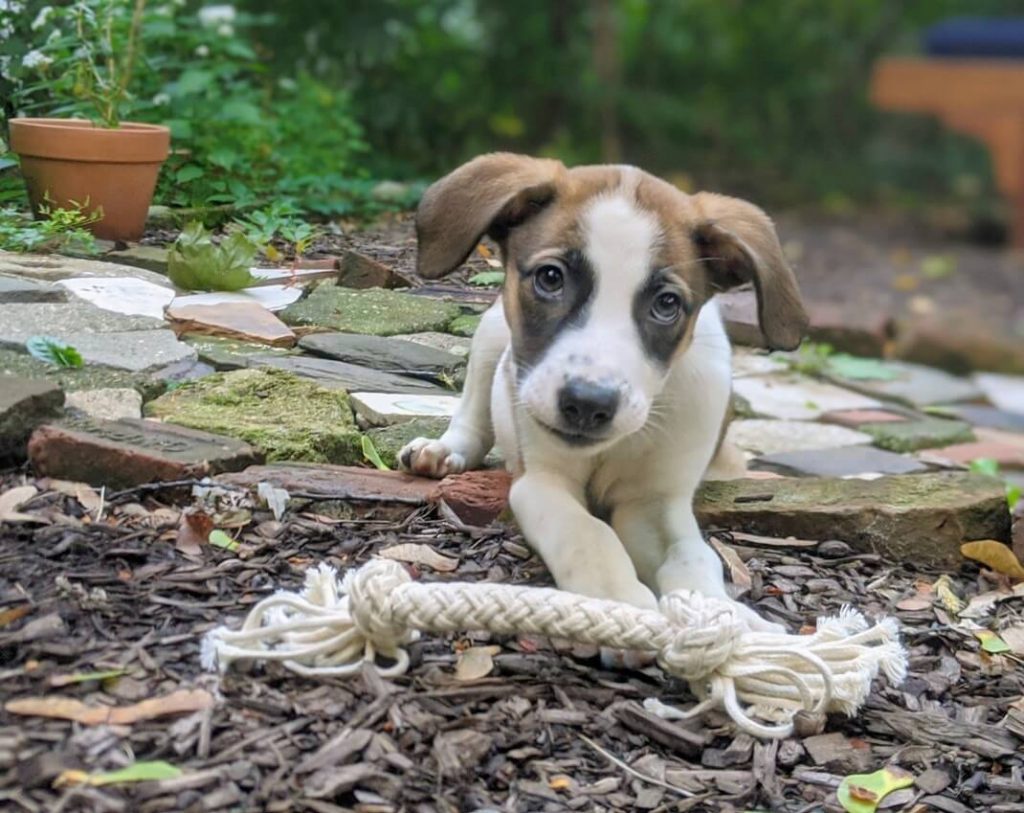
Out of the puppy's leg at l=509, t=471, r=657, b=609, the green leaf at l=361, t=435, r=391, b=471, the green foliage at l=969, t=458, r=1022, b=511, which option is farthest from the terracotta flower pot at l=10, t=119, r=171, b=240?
the green foliage at l=969, t=458, r=1022, b=511

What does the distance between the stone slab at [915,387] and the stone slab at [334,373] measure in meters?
2.76

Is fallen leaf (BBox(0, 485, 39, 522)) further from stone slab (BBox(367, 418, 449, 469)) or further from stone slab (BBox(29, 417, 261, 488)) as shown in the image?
stone slab (BBox(367, 418, 449, 469))

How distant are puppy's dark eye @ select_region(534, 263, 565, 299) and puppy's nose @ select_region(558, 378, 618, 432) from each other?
26 centimetres

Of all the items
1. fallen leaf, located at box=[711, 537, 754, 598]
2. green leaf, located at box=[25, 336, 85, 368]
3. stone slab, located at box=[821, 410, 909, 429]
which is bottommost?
stone slab, located at box=[821, 410, 909, 429]

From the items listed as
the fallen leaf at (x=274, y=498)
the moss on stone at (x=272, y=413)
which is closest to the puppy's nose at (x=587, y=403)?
the fallen leaf at (x=274, y=498)

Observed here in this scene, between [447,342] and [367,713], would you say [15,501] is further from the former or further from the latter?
Result: [447,342]

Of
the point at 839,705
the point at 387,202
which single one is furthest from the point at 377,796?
the point at 387,202

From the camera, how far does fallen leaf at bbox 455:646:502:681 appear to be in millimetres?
Result: 2625

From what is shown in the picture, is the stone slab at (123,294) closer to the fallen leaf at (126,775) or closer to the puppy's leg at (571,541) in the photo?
the puppy's leg at (571,541)

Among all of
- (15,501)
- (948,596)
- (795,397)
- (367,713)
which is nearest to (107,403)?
(15,501)

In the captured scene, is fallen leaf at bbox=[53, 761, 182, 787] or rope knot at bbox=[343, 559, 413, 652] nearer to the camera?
fallen leaf at bbox=[53, 761, 182, 787]

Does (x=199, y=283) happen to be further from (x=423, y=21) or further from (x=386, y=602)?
(x=423, y=21)

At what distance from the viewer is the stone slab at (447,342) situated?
383 cm

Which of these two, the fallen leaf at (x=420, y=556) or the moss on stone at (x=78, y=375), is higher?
the moss on stone at (x=78, y=375)
